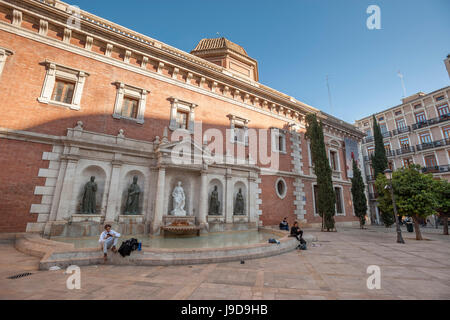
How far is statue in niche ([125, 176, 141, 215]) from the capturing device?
412 inches

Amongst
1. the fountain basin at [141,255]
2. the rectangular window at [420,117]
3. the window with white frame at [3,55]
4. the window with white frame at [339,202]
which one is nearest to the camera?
the fountain basin at [141,255]

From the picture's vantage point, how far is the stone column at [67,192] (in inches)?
352

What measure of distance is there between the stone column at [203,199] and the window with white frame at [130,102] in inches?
195

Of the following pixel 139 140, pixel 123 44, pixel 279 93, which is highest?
pixel 279 93

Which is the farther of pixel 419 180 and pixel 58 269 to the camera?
pixel 419 180

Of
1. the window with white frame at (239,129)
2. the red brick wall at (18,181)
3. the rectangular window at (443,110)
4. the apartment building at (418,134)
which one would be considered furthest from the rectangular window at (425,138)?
the red brick wall at (18,181)

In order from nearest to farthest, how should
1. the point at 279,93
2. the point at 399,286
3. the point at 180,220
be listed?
the point at 399,286 → the point at 180,220 → the point at 279,93

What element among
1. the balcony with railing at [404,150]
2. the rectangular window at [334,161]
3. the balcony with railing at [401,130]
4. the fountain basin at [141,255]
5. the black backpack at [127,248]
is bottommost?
the fountain basin at [141,255]

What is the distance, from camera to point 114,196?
10.2m

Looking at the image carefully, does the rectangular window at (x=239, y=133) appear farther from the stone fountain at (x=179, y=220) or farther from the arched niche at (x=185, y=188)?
the stone fountain at (x=179, y=220)

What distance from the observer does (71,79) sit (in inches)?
415

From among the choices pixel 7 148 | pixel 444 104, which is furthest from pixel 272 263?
pixel 444 104
